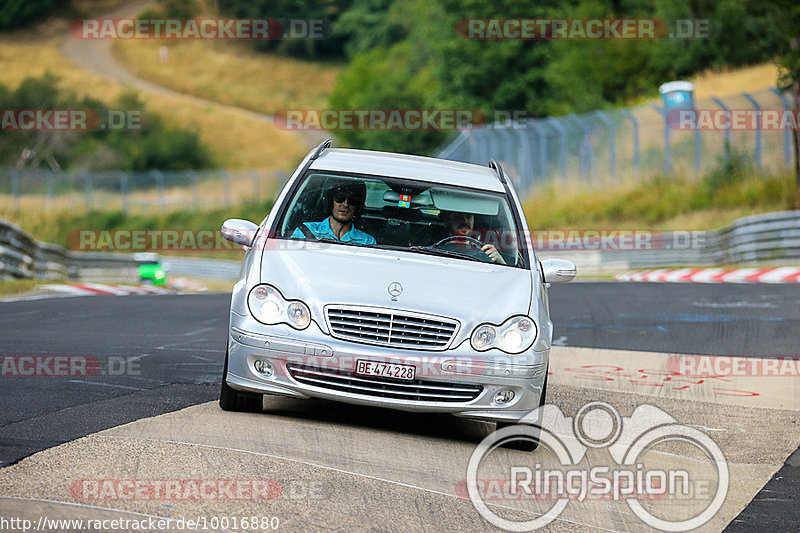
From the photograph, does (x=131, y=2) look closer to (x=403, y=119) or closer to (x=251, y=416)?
(x=403, y=119)

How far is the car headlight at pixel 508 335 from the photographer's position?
718 centimetres

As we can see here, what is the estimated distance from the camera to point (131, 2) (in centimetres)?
13162

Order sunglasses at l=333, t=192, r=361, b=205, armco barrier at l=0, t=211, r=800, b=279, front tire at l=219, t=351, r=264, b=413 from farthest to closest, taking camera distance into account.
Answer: armco barrier at l=0, t=211, r=800, b=279, sunglasses at l=333, t=192, r=361, b=205, front tire at l=219, t=351, r=264, b=413

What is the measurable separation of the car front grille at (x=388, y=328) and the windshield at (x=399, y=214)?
109 centimetres

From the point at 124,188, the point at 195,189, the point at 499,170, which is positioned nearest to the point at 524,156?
the point at 195,189

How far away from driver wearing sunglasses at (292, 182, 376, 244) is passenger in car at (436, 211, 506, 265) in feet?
1.66

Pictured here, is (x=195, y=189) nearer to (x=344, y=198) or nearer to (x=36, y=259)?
(x=36, y=259)

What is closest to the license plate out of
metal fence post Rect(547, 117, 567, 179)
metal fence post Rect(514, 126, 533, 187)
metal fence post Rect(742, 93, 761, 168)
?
metal fence post Rect(742, 93, 761, 168)

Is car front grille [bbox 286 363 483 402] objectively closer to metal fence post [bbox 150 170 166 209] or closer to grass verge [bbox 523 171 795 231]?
grass verge [bbox 523 171 795 231]

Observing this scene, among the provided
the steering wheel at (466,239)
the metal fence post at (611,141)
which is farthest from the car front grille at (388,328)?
the metal fence post at (611,141)

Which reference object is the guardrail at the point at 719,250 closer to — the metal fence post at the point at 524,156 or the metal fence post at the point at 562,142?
the metal fence post at the point at 562,142

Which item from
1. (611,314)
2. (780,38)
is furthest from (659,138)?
(611,314)

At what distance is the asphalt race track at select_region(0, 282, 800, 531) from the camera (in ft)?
18.1

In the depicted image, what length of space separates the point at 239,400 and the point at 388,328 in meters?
1.09
